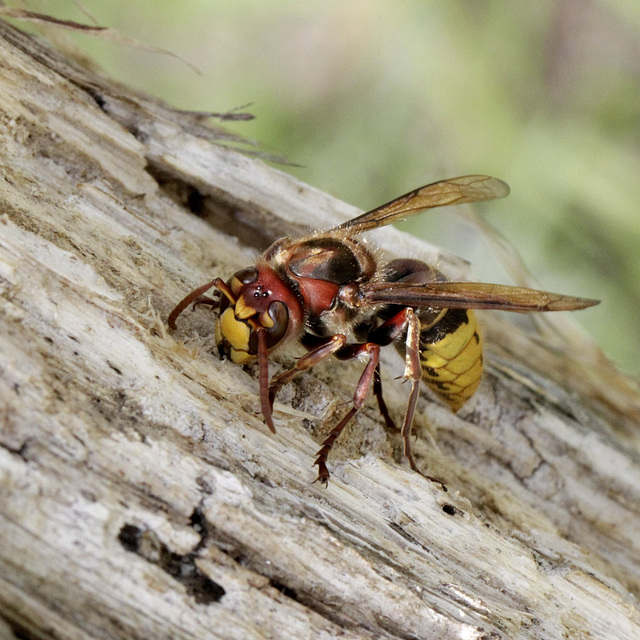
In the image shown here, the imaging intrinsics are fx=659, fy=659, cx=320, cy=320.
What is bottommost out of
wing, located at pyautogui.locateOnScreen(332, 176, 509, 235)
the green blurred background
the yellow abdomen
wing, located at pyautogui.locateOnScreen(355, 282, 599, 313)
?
the yellow abdomen

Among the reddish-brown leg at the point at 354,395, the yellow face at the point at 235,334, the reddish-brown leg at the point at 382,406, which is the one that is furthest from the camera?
the reddish-brown leg at the point at 382,406

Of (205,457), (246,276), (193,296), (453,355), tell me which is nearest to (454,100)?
(453,355)

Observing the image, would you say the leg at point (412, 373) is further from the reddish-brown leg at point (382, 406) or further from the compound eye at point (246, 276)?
the compound eye at point (246, 276)

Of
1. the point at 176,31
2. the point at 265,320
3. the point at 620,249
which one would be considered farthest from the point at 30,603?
the point at 176,31

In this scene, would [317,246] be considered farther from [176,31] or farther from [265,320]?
[176,31]

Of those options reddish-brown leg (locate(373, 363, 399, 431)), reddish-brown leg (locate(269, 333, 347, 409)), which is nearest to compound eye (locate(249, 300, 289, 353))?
reddish-brown leg (locate(269, 333, 347, 409))

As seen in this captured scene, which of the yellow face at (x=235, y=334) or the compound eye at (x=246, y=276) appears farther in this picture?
the compound eye at (x=246, y=276)

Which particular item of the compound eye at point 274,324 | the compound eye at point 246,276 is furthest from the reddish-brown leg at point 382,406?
the compound eye at point 246,276

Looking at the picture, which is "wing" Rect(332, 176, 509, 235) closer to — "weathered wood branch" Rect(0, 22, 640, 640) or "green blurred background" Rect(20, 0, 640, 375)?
"weathered wood branch" Rect(0, 22, 640, 640)
